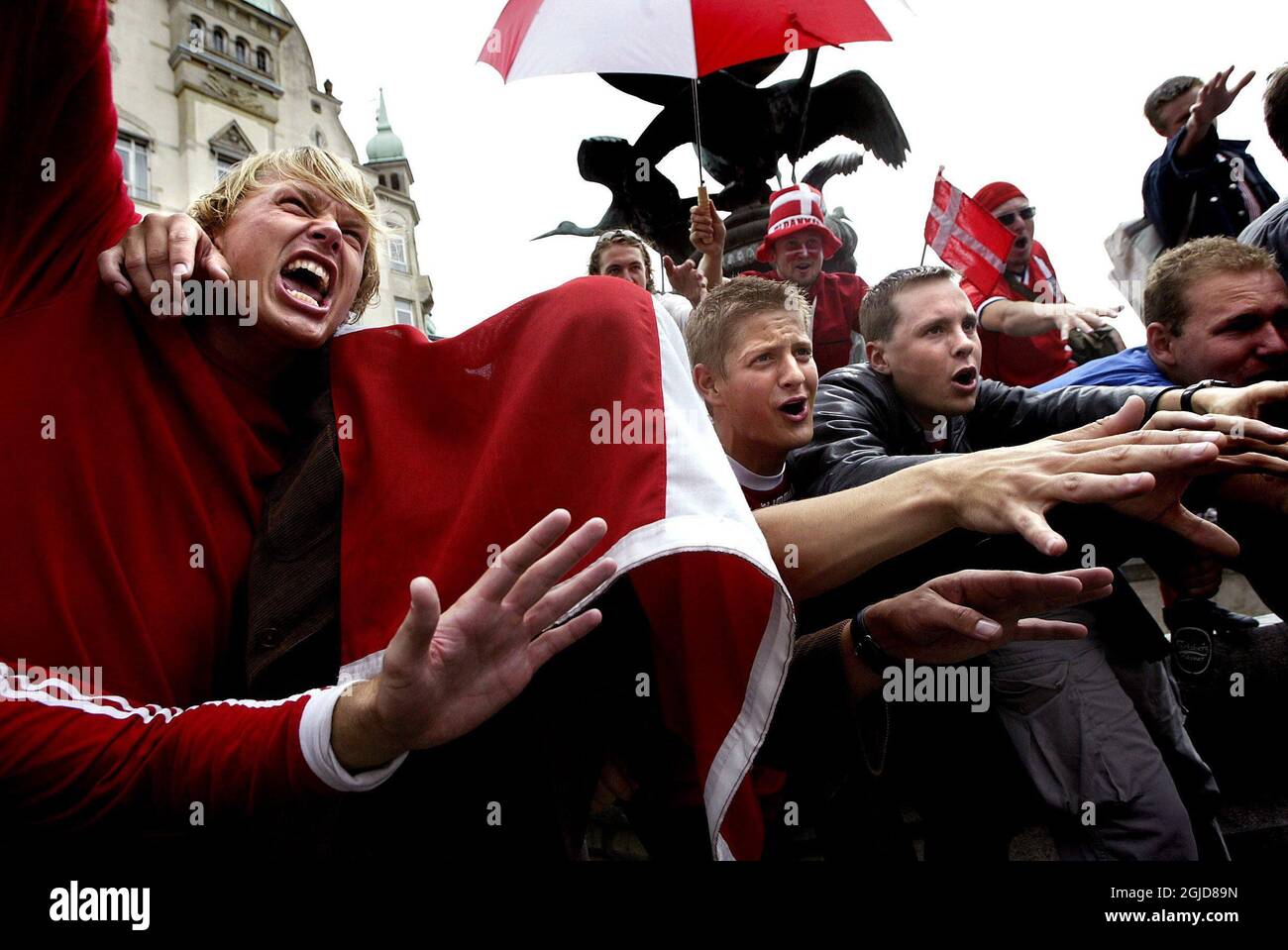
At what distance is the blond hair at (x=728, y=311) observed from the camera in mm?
2752

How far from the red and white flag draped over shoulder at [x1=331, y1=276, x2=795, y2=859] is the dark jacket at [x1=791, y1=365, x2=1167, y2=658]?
574 mm

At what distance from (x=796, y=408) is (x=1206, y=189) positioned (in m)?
2.38

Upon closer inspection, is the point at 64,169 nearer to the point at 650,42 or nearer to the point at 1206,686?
the point at 650,42

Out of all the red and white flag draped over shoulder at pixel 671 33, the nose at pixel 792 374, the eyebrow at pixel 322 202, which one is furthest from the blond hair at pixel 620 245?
the eyebrow at pixel 322 202

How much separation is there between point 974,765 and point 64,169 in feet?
8.58

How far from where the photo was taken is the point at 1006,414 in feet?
8.92

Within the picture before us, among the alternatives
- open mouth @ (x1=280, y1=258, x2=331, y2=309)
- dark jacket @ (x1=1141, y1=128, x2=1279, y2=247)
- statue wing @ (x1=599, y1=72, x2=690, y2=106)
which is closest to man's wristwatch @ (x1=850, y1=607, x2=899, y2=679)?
open mouth @ (x1=280, y1=258, x2=331, y2=309)

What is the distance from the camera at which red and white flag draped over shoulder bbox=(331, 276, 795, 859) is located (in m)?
1.39

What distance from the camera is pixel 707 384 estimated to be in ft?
9.11

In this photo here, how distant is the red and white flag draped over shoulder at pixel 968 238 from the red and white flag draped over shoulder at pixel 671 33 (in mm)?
931

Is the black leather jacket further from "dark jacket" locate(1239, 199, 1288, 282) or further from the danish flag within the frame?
the danish flag

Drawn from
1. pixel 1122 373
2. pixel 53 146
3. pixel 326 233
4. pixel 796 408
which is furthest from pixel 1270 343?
pixel 53 146

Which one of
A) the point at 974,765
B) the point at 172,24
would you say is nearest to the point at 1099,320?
the point at 974,765
